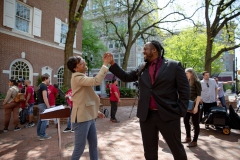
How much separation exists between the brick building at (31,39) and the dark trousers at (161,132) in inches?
500

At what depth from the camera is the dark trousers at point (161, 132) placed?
218cm

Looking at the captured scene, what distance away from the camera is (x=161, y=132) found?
2.25 metres

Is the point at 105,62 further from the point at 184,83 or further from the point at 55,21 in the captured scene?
the point at 55,21

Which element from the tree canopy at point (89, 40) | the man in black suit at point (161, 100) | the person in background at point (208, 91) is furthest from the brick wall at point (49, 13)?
the man in black suit at point (161, 100)

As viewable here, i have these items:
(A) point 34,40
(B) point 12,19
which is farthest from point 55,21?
(B) point 12,19

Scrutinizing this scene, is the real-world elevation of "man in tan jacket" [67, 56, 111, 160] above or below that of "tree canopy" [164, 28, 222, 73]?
below

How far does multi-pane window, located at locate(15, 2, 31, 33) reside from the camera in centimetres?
1309

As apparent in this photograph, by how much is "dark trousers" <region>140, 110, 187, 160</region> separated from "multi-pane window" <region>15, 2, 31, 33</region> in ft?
46.0

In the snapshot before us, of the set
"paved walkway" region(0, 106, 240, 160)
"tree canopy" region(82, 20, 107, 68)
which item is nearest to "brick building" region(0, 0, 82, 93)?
"paved walkway" region(0, 106, 240, 160)

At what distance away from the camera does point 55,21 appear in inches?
622

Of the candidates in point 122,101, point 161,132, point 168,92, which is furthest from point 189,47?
point 161,132

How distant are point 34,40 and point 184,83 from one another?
14258mm

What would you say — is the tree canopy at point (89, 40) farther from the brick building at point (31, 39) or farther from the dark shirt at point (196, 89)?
the dark shirt at point (196, 89)

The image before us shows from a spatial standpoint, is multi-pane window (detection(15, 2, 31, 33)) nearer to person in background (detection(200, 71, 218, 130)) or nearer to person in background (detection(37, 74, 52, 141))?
person in background (detection(37, 74, 52, 141))
